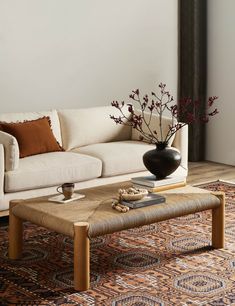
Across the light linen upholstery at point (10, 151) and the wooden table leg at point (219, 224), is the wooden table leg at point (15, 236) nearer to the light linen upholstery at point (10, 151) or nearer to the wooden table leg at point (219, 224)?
the light linen upholstery at point (10, 151)

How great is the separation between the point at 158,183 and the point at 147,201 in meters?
0.37

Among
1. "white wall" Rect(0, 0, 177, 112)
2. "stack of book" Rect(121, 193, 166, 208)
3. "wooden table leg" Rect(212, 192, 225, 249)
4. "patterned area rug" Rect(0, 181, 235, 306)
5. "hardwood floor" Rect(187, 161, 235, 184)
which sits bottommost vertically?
"hardwood floor" Rect(187, 161, 235, 184)

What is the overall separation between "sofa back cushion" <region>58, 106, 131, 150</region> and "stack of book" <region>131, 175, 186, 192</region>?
1424 millimetres

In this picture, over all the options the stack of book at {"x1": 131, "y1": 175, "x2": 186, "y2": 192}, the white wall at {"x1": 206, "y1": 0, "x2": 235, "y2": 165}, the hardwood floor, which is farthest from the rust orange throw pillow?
the white wall at {"x1": 206, "y1": 0, "x2": 235, "y2": 165}

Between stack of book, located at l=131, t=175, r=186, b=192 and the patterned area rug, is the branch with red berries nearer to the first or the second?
stack of book, located at l=131, t=175, r=186, b=192

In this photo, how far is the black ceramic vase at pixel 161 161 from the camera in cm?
435

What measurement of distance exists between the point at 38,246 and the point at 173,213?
95cm

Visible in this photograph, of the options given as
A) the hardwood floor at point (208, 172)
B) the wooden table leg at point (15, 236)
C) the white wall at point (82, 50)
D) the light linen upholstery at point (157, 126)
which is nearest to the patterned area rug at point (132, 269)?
the wooden table leg at point (15, 236)

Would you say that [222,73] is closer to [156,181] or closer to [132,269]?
[156,181]

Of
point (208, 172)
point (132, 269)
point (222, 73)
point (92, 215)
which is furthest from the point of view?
point (222, 73)

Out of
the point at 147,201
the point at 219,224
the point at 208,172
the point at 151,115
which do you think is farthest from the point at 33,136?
the point at 208,172

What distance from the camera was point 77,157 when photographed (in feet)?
17.2

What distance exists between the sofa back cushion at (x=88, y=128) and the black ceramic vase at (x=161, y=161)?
4.78 feet

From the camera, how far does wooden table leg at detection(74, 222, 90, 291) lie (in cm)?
355
